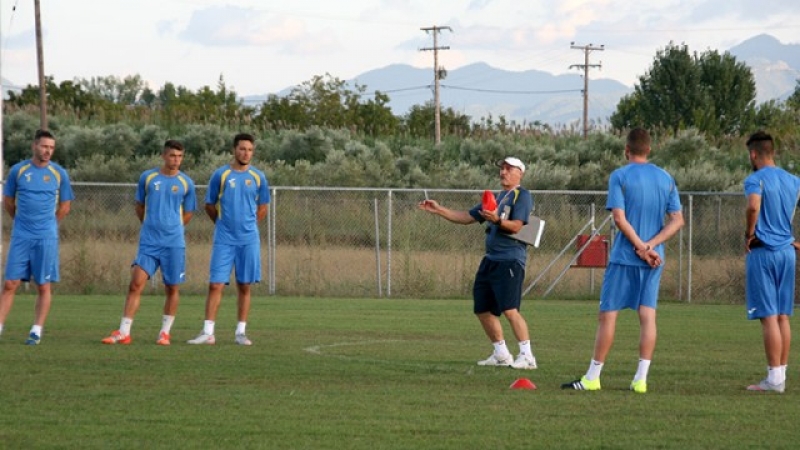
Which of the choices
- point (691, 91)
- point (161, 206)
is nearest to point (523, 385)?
point (161, 206)

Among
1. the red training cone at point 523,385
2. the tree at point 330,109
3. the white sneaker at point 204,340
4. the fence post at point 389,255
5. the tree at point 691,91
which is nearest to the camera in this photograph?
the red training cone at point 523,385

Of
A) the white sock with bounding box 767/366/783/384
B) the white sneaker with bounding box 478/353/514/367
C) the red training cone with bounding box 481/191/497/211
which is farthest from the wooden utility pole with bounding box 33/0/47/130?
the white sock with bounding box 767/366/783/384

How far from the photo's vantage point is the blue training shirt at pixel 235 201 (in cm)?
1634

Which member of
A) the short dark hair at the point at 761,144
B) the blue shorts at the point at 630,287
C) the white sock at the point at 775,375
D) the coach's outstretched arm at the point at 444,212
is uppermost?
the short dark hair at the point at 761,144

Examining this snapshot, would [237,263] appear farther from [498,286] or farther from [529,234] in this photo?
[529,234]

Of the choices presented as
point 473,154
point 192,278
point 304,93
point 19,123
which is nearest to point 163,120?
point 19,123

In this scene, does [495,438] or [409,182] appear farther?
[409,182]

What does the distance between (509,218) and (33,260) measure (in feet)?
18.4

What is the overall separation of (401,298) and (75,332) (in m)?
11.1

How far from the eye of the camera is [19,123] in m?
53.4

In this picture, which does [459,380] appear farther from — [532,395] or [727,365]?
[727,365]

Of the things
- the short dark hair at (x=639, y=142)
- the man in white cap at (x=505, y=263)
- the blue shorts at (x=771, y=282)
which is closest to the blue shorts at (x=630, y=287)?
the short dark hair at (x=639, y=142)

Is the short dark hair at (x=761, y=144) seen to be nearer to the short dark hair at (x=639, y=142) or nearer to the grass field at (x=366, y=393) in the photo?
the short dark hair at (x=639, y=142)

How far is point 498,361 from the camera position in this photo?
46.9 feet
